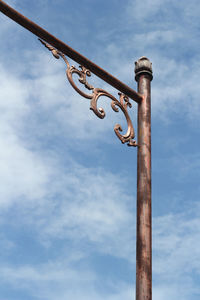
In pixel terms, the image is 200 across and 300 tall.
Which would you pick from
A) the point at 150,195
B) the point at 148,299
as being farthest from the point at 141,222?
the point at 148,299

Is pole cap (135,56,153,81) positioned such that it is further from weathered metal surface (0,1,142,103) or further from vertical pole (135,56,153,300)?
weathered metal surface (0,1,142,103)

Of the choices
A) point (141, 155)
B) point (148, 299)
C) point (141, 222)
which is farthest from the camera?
point (141, 155)

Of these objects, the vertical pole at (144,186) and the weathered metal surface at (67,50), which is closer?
the vertical pole at (144,186)

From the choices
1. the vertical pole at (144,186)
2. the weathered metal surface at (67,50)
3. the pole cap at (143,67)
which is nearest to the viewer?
the vertical pole at (144,186)

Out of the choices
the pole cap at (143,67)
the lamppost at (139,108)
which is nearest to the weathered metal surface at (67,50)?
the lamppost at (139,108)

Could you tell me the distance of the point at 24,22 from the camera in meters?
5.66

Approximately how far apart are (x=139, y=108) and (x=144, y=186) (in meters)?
1.05

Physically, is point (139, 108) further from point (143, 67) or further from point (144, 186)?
point (144, 186)

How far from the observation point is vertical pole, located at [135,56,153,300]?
17.0ft

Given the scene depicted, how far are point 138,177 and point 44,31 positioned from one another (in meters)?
1.87

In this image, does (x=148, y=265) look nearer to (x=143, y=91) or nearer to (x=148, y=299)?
(x=148, y=299)

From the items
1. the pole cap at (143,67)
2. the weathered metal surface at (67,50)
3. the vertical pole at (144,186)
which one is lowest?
the vertical pole at (144,186)

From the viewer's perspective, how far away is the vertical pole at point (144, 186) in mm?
5188

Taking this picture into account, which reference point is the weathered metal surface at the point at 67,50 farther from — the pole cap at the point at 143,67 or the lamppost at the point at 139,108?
the pole cap at the point at 143,67
